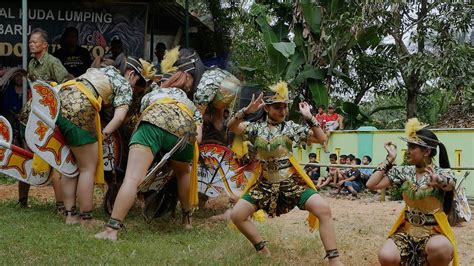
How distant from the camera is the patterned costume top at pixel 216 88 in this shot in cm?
670

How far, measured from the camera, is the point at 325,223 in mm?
5094

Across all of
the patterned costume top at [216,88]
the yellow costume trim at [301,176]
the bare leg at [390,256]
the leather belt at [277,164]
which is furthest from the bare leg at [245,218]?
the patterned costume top at [216,88]

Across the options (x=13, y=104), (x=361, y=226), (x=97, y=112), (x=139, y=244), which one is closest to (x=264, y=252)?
(x=139, y=244)

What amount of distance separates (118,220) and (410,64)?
9203mm

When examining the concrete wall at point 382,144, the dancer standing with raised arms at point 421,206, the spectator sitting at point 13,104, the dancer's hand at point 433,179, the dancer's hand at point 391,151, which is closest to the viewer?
the dancer's hand at point 433,179

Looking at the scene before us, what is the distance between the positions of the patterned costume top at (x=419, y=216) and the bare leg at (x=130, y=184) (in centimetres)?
211

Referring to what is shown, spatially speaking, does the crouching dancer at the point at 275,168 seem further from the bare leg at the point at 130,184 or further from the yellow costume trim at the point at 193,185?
the yellow costume trim at the point at 193,185

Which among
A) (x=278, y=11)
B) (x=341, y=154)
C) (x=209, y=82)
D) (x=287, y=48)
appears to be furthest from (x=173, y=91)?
(x=278, y=11)

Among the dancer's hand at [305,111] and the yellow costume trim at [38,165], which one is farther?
the yellow costume trim at [38,165]

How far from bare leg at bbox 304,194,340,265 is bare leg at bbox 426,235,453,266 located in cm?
66

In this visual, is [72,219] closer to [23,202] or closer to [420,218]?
[23,202]

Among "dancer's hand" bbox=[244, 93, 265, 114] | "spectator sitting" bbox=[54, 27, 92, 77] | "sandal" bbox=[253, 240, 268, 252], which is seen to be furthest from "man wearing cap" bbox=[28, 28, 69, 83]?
"sandal" bbox=[253, 240, 268, 252]

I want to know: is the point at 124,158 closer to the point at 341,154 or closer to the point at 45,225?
the point at 45,225

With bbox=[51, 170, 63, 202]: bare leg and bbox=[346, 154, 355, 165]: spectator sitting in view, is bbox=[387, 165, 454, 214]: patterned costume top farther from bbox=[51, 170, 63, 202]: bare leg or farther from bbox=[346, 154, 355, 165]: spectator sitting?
bbox=[346, 154, 355, 165]: spectator sitting
